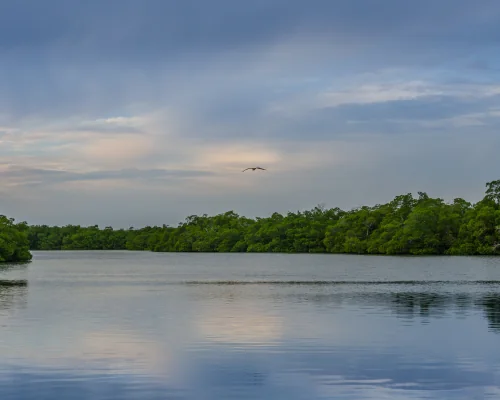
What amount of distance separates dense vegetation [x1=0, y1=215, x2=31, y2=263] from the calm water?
5173cm

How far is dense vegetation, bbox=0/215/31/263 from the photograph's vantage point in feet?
304

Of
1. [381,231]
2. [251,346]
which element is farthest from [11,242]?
[251,346]

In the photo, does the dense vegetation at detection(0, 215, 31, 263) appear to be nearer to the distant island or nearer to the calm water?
the distant island

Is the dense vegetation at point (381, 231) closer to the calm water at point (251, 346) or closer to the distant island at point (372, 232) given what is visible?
the distant island at point (372, 232)

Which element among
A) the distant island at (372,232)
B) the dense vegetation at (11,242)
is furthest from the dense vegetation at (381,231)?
the dense vegetation at (11,242)

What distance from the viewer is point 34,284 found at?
53.2 metres

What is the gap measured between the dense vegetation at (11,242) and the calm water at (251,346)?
51.7 metres

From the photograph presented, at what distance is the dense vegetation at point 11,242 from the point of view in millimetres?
92750

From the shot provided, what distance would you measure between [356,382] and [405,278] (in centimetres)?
4204

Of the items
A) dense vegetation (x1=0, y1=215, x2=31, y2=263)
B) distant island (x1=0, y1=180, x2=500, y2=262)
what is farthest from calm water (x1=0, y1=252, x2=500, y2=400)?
distant island (x1=0, y1=180, x2=500, y2=262)

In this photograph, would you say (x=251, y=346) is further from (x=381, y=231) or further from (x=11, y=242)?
(x=381, y=231)

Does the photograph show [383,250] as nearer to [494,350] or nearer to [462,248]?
[462,248]

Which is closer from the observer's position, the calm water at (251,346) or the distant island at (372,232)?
the calm water at (251,346)

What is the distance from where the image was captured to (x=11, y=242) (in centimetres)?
9512
